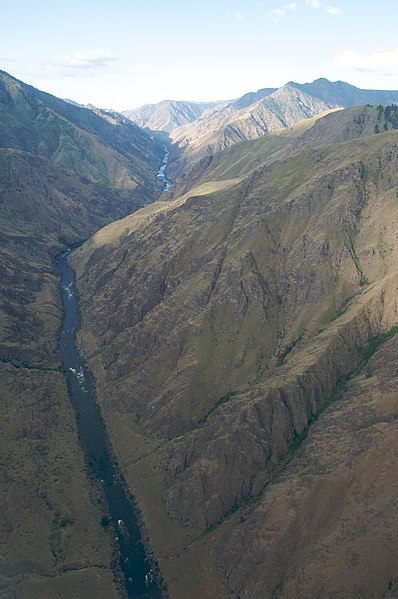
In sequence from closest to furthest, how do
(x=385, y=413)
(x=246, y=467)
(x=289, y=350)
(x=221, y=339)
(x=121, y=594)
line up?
(x=121, y=594), (x=385, y=413), (x=246, y=467), (x=289, y=350), (x=221, y=339)

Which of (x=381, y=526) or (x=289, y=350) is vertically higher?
(x=289, y=350)

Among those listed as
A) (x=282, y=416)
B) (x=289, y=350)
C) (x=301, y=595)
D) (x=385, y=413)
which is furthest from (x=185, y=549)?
(x=289, y=350)

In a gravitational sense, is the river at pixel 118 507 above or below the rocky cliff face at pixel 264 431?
below

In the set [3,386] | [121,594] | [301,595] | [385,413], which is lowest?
[121,594]

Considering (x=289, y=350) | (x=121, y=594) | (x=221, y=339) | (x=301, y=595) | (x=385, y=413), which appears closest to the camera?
(x=301, y=595)

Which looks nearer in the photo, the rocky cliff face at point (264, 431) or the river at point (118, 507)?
the rocky cliff face at point (264, 431)

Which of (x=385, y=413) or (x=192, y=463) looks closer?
(x=385, y=413)

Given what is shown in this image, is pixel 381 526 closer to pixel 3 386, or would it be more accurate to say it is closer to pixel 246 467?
pixel 246 467

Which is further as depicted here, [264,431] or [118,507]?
[264,431]

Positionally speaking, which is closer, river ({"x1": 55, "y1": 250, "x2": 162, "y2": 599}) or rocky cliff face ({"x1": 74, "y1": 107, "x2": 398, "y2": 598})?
rocky cliff face ({"x1": 74, "y1": 107, "x2": 398, "y2": 598})

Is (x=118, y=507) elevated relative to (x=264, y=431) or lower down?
lower down

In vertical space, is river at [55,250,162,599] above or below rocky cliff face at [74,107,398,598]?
below
